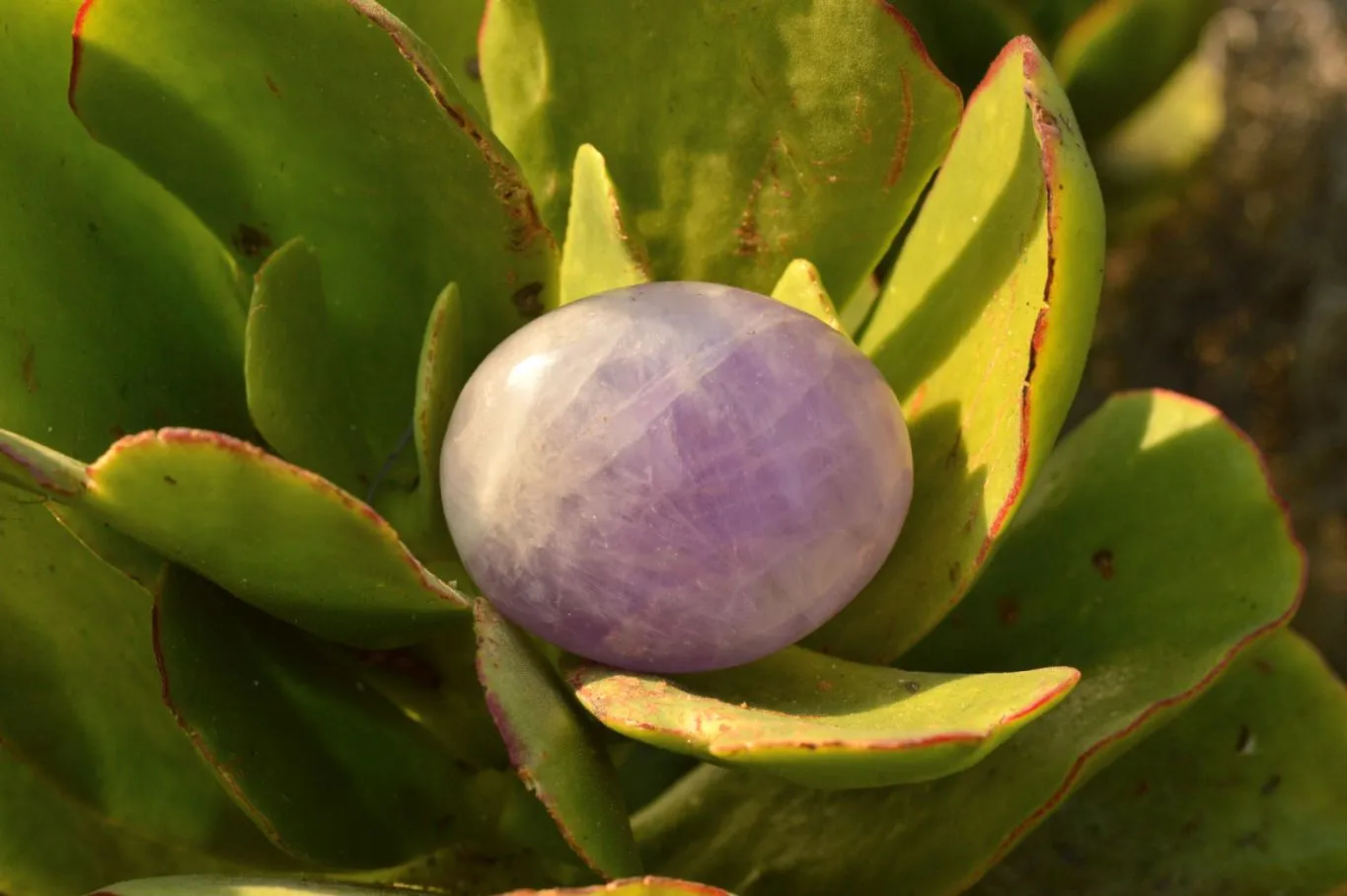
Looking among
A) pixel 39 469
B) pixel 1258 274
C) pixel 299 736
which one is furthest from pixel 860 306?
pixel 1258 274

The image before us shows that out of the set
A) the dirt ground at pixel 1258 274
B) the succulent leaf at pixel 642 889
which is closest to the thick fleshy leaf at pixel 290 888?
Result: the succulent leaf at pixel 642 889

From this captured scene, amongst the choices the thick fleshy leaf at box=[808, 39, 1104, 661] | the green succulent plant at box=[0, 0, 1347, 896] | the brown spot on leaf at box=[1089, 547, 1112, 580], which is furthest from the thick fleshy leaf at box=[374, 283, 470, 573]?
the brown spot on leaf at box=[1089, 547, 1112, 580]

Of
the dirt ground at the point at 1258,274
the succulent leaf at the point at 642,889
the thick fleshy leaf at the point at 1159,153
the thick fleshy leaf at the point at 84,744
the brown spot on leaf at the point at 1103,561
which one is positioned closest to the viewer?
the succulent leaf at the point at 642,889

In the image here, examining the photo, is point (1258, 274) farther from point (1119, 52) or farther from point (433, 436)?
point (433, 436)

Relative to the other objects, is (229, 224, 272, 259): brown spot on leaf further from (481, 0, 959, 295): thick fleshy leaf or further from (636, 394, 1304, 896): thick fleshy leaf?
(636, 394, 1304, 896): thick fleshy leaf

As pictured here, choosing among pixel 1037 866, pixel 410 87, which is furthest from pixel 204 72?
pixel 1037 866

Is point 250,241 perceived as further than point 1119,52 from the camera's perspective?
No

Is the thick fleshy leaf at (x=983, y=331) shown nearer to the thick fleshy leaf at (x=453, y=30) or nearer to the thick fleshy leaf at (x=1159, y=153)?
the thick fleshy leaf at (x=453, y=30)
